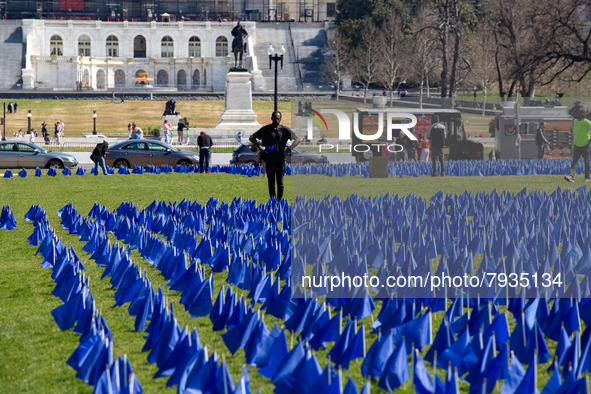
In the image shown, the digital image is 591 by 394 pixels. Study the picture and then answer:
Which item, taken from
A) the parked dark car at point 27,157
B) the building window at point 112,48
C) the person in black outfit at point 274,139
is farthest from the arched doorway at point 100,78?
the person in black outfit at point 274,139

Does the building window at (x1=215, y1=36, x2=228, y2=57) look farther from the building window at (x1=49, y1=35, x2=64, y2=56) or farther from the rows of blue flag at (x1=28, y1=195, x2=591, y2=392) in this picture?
the rows of blue flag at (x1=28, y1=195, x2=591, y2=392)

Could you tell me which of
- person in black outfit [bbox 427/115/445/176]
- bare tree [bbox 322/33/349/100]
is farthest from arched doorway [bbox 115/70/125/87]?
person in black outfit [bbox 427/115/445/176]

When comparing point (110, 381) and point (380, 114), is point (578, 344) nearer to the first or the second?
point (110, 381)

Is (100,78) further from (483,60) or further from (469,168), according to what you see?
(469,168)

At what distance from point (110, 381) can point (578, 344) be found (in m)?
2.84

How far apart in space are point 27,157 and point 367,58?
169ft

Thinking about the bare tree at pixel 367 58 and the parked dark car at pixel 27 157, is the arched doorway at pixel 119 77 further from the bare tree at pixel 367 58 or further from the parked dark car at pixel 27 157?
the parked dark car at pixel 27 157

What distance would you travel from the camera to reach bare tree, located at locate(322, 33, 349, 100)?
8506 cm

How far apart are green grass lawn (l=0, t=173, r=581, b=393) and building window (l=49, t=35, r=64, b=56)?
8917 centimetres

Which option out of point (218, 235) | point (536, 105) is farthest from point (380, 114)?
point (536, 105)

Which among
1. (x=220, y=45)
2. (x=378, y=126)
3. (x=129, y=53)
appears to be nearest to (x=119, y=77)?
(x=129, y=53)

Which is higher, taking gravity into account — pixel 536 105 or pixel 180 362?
pixel 536 105

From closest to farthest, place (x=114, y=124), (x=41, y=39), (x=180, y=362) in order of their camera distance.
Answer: (x=180, y=362) < (x=114, y=124) < (x=41, y=39)

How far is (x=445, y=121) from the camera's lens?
12.0 meters
